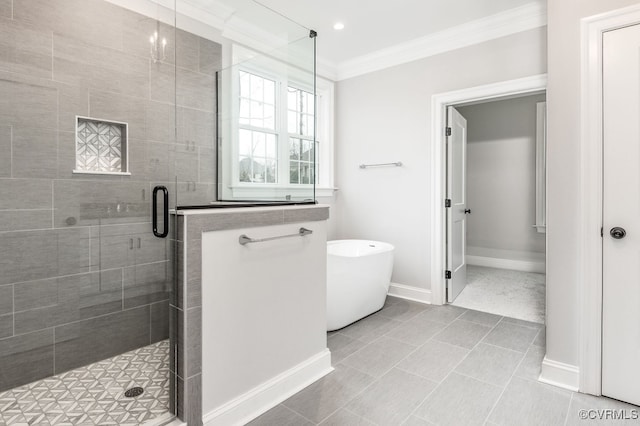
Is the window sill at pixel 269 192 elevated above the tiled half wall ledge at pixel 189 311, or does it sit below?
above

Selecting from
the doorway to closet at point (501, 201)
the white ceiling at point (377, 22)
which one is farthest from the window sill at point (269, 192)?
the doorway to closet at point (501, 201)

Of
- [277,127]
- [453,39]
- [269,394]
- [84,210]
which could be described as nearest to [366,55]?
[453,39]

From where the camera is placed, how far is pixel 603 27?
184 cm

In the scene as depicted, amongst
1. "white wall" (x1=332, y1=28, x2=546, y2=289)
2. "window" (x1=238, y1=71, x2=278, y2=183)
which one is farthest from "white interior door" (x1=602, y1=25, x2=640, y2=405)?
"window" (x1=238, y1=71, x2=278, y2=183)

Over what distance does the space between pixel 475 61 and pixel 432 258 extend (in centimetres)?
187

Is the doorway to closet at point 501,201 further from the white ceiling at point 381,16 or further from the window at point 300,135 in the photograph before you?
the window at point 300,135

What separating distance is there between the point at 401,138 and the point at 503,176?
2344 mm

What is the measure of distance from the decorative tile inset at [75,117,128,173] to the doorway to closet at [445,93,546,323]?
3061 mm

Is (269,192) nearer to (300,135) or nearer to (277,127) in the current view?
Answer: (277,127)

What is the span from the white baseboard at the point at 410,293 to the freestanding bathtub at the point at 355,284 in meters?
0.48

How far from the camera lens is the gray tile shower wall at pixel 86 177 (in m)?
1.72

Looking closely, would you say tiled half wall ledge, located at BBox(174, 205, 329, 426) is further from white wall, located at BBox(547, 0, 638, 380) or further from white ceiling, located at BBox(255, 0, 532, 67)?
white ceiling, located at BBox(255, 0, 532, 67)

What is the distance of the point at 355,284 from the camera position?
286cm

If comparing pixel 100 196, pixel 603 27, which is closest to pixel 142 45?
pixel 100 196
